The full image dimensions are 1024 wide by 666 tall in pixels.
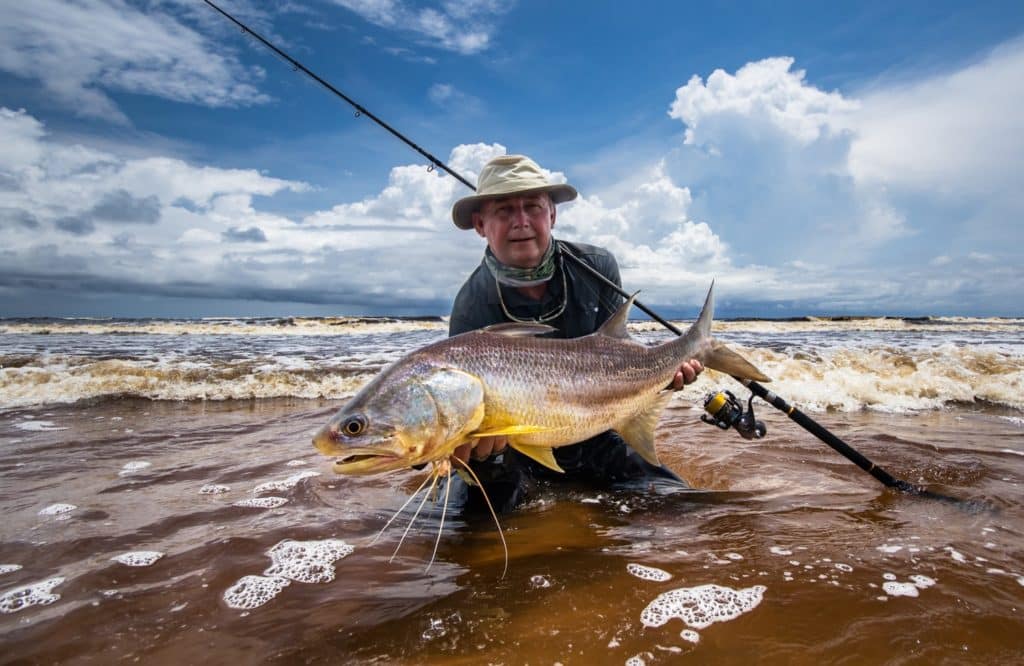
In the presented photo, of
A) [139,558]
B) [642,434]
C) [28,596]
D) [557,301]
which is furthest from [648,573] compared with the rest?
[28,596]

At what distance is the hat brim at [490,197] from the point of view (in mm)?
4062

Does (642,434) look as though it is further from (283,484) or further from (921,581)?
(283,484)

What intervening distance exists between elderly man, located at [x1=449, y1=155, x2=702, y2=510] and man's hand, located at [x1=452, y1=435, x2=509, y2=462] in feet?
2.46

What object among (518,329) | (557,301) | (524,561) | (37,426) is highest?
(557,301)

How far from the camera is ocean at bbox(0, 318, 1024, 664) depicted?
232 centimetres

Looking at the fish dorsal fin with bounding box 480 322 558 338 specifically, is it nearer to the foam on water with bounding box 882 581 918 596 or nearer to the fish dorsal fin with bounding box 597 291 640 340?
the fish dorsal fin with bounding box 597 291 640 340

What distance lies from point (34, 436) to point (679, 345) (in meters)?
8.04

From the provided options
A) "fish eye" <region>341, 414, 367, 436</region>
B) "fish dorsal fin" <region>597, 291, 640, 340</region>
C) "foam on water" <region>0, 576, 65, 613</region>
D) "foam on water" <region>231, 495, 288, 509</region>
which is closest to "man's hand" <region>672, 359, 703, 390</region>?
"fish dorsal fin" <region>597, 291, 640, 340</region>

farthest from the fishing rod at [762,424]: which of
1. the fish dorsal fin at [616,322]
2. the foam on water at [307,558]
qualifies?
the foam on water at [307,558]

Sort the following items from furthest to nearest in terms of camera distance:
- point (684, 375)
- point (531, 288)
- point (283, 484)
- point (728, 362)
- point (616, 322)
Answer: point (283, 484)
point (531, 288)
point (728, 362)
point (684, 375)
point (616, 322)

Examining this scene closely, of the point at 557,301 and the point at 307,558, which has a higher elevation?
the point at 557,301

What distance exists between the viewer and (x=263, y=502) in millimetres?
4309

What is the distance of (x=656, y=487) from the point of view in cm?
450

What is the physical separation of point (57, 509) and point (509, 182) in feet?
14.3
